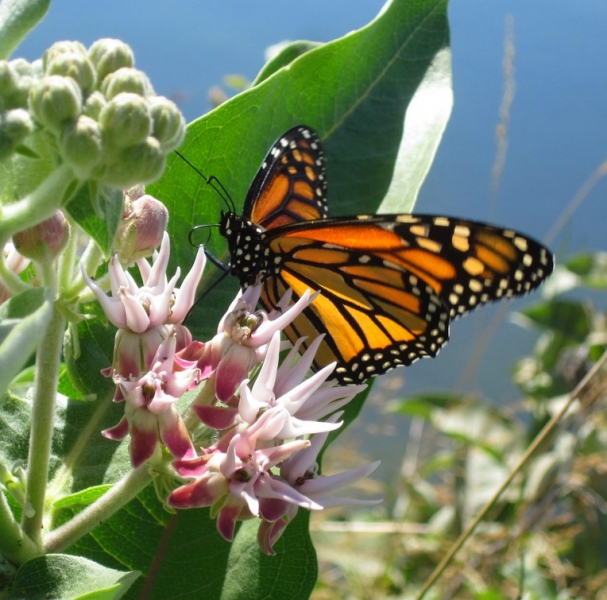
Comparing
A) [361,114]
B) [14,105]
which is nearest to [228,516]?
[14,105]

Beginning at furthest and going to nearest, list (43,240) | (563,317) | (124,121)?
(563,317) < (43,240) < (124,121)

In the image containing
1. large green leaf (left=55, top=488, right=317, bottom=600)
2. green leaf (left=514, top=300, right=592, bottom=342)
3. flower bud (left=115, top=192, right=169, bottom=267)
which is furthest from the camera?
green leaf (left=514, top=300, right=592, bottom=342)

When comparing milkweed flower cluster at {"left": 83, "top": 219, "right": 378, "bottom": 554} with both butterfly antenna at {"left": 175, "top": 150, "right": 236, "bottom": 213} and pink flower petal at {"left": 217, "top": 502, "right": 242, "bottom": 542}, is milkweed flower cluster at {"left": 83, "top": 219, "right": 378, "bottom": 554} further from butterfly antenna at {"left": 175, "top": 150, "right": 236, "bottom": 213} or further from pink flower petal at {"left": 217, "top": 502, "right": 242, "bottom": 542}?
butterfly antenna at {"left": 175, "top": 150, "right": 236, "bottom": 213}

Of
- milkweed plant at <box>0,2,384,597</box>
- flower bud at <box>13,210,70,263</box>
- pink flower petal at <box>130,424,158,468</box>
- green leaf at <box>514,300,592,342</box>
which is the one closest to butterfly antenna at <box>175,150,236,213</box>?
milkweed plant at <box>0,2,384,597</box>

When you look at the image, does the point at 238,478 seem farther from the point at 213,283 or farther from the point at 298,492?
the point at 213,283

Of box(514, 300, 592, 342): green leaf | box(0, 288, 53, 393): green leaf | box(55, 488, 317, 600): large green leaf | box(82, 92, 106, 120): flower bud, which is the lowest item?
box(514, 300, 592, 342): green leaf
